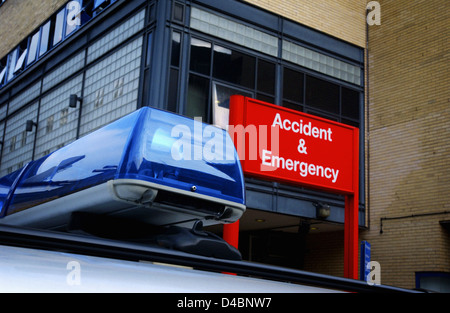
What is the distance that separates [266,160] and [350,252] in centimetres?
186

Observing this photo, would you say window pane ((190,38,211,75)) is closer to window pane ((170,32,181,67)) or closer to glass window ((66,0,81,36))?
window pane ((170,32,181,67))

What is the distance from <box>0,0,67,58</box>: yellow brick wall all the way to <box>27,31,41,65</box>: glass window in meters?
0.45

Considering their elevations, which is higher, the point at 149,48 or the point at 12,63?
the point at 12,63

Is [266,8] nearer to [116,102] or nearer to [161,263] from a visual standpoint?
[116,102]

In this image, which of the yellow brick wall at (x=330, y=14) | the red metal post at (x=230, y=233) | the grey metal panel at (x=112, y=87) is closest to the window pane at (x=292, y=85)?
the yellow brick wall at (x=330, y=14)

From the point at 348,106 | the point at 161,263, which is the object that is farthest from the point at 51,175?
the point at 348,106

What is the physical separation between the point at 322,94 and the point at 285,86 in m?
1.20

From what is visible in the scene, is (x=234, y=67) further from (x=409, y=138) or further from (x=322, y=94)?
(x=409, y=138)

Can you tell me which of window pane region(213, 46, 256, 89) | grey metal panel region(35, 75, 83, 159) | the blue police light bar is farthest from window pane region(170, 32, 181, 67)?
the blue police light bar

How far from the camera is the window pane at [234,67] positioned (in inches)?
495

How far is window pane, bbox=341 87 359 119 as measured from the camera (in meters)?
14.8

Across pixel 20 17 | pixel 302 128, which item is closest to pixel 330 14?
pixel 302 128

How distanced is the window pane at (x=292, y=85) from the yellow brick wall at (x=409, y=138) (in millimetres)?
2428

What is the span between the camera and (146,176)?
278 centimetres
